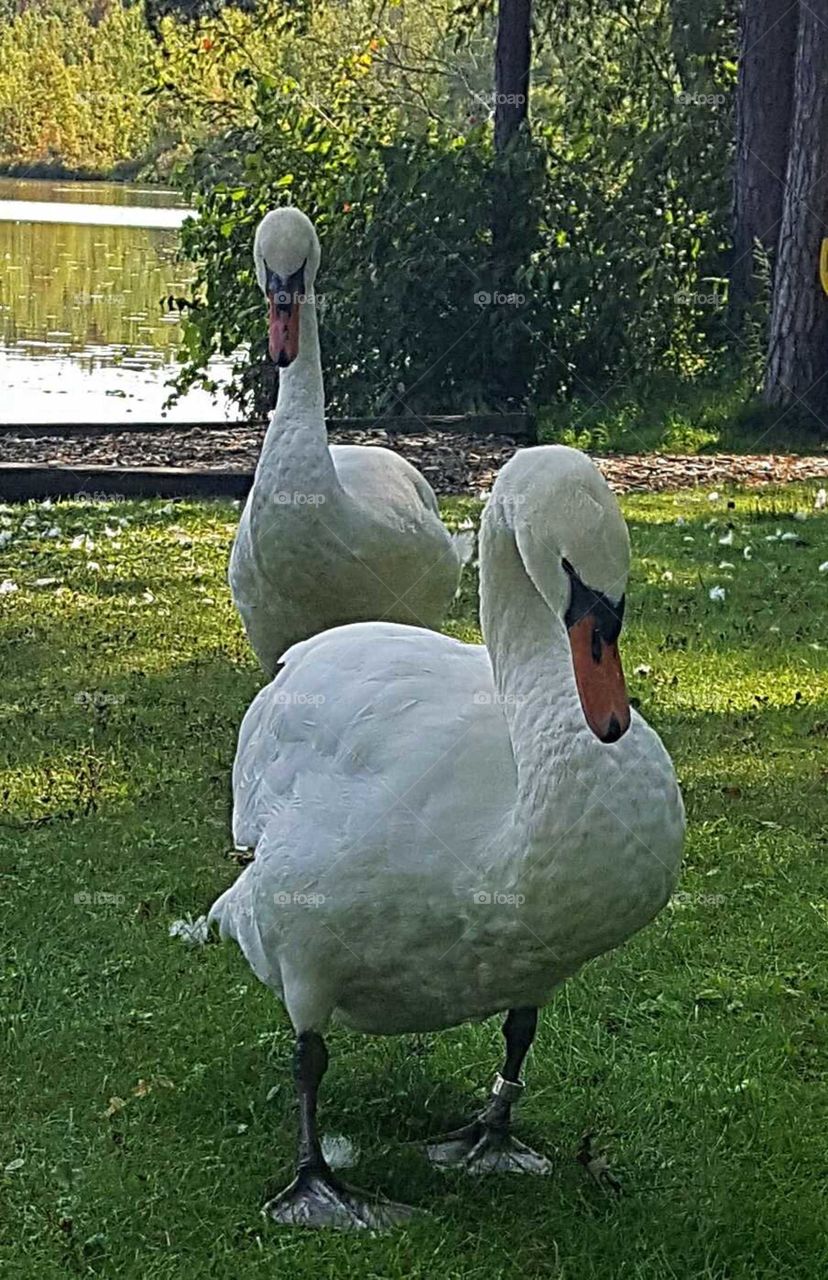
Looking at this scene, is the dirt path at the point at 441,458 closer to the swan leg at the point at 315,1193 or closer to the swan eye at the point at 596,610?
the swan leg at the point at 315,1193

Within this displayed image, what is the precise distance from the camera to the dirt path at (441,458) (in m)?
12.1

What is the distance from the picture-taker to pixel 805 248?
13.5 m

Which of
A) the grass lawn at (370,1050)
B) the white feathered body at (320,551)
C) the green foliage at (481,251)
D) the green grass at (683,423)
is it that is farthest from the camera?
the green foliage at (481,251)

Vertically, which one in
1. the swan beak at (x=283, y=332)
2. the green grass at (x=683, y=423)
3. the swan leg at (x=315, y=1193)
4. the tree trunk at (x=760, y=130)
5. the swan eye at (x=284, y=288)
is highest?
the tree trunk at (x=760, y=130)

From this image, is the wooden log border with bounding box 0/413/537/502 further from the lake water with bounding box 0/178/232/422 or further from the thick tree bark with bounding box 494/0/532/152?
the thick tree bark with bounding box 494/0/532/152

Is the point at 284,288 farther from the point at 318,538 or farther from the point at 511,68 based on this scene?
the point at 511,68

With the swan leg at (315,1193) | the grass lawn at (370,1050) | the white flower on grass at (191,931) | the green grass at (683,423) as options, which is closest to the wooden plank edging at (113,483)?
the green grass at (683,423)

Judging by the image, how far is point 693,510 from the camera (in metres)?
11.1

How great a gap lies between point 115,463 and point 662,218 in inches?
218

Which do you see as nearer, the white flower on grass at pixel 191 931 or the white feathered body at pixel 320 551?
the white flower on grass at pixel 191 931

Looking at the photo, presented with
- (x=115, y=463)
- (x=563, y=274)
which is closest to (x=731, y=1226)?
(x=115, y=463)

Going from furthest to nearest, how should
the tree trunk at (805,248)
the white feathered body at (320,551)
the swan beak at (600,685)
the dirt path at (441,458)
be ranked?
1. the tree trunk at (805,248)
2. the dirt path at (441,458)
3. the white feathered body at (320,551)
4. the swan beak at (600,685)

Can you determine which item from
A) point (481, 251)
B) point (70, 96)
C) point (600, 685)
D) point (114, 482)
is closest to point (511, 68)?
point (481, 251)

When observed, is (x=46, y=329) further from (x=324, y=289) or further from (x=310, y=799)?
(x=310, y=799)
